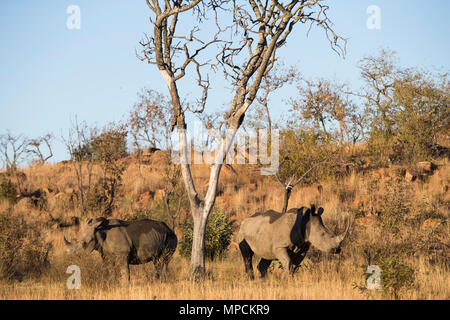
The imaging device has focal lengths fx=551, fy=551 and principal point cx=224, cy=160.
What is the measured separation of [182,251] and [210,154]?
13574 mm

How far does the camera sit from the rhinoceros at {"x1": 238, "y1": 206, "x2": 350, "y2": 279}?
1025cm

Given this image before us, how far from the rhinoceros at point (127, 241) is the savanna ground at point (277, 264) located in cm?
27

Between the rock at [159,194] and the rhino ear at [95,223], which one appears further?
the rock at [159,194]

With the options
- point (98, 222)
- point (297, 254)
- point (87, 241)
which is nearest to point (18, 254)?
point (87, 241)

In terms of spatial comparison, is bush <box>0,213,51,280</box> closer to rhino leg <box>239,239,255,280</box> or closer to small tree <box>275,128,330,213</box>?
rhino leg <box>239,239,255,280</box>

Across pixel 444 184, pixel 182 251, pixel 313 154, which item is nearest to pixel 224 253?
pixel 182 251

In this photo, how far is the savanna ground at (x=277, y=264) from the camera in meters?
9.27

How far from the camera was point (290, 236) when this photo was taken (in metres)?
10.4

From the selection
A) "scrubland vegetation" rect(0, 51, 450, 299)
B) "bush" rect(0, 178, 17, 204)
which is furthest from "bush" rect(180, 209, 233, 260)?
"bush" rect(0, 178, 17, 204)

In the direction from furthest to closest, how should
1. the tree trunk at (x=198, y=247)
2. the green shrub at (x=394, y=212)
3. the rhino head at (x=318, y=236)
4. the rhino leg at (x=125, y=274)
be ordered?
the green shrub at (x=394, y=212) → the tree trunk at (x=198, y=247) → the rhino leg at (x=125, y=274) → the rhino head at (x=318, y=236)

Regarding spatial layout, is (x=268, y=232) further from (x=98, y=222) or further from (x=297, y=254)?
(x=98, y=222)

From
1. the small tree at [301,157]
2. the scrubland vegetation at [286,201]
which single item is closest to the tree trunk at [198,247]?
the scrubland vegetation at [286,201]

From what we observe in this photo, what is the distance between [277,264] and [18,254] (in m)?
6.46

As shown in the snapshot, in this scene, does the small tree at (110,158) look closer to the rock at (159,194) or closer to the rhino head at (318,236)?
the rock at (159,194)
